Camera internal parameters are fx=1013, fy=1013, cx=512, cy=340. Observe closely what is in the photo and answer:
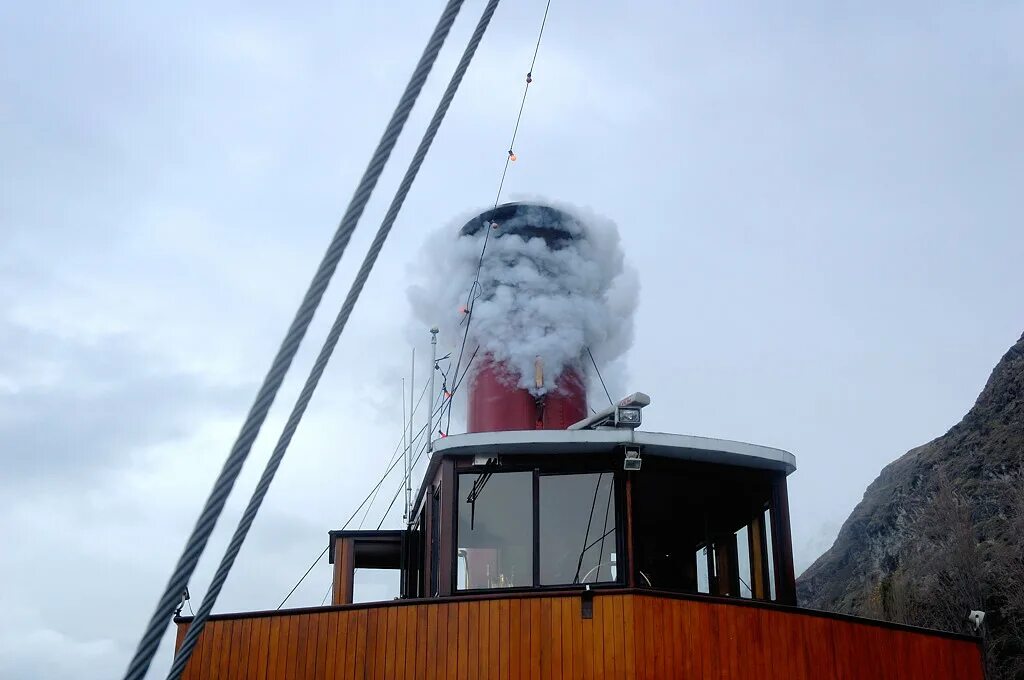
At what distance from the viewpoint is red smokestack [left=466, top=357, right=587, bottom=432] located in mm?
12570

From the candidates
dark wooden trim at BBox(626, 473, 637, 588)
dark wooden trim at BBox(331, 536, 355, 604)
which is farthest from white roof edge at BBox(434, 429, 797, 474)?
dark wooden trim at BBox(331, 536, 355, 604)

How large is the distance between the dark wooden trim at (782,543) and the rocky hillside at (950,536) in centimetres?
1725

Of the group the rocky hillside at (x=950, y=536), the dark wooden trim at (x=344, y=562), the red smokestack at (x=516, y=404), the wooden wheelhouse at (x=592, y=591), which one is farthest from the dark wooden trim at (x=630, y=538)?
the rocky hillside at (x=950, y=536)

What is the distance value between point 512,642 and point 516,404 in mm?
3777

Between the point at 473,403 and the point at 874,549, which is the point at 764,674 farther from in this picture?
the point at 874,549

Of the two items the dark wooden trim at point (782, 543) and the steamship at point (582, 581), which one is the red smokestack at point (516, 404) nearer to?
the steamship at point (582, 581)

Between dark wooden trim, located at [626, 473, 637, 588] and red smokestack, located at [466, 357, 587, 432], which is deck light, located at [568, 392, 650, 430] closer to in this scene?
dark wooden trim, located at [626, 473, 637, 588]

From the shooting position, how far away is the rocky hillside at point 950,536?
1118 inches

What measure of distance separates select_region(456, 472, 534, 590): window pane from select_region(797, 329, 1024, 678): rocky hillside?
64.7ft

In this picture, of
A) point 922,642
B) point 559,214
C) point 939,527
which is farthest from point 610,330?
point 939,527

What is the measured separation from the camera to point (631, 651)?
9250 mm

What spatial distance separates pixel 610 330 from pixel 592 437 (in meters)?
3.87

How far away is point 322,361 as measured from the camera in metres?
4.73

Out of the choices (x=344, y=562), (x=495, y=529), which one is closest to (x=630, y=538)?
(x=495, y=529)
